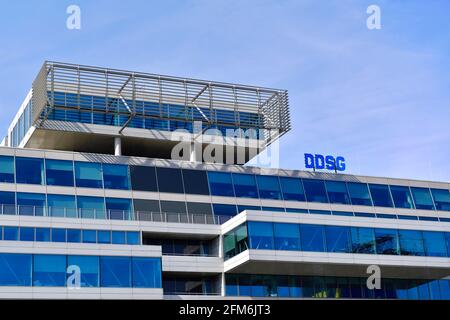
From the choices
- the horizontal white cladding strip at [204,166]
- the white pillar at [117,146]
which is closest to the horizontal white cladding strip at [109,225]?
the horizontal white cladding strip at [204,166]

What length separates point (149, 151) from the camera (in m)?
80.9

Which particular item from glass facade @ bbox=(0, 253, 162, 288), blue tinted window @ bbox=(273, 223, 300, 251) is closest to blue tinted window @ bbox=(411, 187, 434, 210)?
blue tinted window @ bbox=(273, 223, 300, 251)

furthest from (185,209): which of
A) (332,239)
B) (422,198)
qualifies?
(422,198)

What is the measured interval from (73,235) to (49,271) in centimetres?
463

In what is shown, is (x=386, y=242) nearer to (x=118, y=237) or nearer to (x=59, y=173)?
(x=118, y=237)

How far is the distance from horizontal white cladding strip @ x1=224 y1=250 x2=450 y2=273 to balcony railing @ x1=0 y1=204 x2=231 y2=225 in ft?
16.6

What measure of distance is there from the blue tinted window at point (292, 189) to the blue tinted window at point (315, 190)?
54cm

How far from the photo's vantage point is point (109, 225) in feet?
215

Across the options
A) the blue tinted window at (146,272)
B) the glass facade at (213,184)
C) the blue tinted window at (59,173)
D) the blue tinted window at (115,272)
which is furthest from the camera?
the glass facade at (213,184)

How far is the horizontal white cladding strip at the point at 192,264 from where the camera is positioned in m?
66.1

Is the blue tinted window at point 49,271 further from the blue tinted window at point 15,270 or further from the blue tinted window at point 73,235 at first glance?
the blue tinted window at point 73,235

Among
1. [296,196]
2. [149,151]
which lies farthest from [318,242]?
[149,151]
